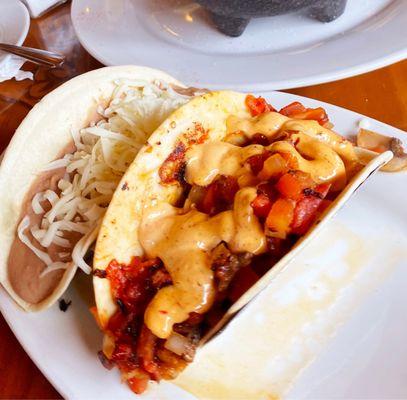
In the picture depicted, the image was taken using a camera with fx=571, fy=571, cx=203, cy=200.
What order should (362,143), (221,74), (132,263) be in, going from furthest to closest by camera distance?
(221,74) < (362,143) < (132,263)

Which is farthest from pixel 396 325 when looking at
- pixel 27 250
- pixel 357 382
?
pixel 27 250

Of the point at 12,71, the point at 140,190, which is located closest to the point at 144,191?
the point at 140,190

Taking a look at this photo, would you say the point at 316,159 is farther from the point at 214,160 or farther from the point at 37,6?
the point at 37,6

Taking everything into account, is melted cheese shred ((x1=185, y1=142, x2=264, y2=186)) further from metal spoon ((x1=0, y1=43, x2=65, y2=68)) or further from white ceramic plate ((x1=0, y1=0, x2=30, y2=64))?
white ceramic plate ((x1=0, y1=0, x2=30, y2=64))

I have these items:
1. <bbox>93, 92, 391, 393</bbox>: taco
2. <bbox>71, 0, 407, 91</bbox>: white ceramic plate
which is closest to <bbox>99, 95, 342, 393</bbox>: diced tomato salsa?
<bbox>93, 92, 391, 393</bbox>: taco

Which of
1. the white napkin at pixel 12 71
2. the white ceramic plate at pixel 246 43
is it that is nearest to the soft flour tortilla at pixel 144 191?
the white ceramic plate at pixel 246 43

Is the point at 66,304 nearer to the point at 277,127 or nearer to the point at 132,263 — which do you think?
the point at 132,263
